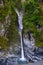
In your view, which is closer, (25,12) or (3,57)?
(3,57)

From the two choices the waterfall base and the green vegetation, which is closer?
the waterfall base

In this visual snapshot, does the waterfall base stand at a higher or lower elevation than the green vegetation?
lower

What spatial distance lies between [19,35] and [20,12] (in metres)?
1.04

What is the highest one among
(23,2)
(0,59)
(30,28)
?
(23,2)

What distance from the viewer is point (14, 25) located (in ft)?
45.2

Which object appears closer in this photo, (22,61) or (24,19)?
(22,61)

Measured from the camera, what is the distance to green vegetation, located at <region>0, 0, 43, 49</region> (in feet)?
44.3

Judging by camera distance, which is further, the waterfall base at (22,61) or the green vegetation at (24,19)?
the green vegetation at (24,19)

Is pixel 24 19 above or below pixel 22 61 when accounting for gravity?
above

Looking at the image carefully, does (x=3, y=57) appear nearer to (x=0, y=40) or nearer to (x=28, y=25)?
(x=0, y=40)

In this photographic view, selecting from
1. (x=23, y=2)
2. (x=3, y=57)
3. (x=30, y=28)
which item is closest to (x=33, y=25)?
(x=30, y=28)

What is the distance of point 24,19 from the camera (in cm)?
1385

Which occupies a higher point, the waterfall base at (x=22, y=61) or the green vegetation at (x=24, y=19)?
the green vegetation at (x=24, y=19)

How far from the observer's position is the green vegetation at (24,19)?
44.3 feet
